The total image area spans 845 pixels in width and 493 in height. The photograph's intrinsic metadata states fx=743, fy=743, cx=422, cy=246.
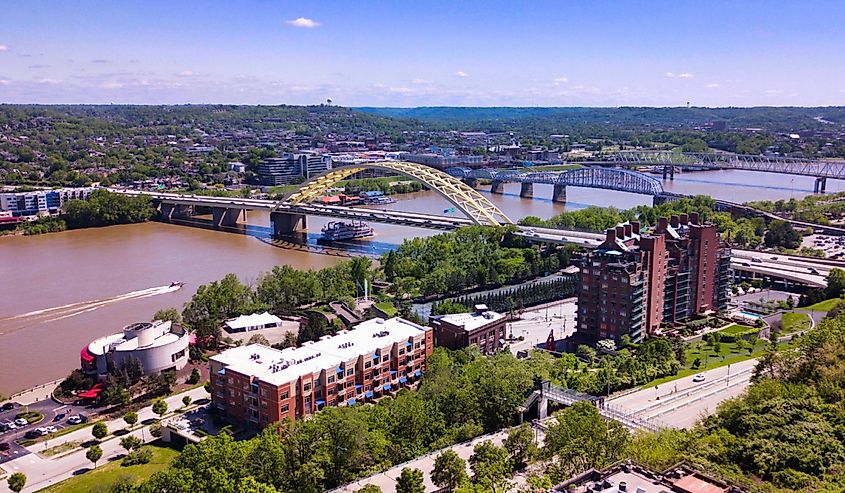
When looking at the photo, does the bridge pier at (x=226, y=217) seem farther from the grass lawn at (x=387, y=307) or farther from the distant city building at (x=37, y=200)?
the grass lawn at (x=387, y=307)

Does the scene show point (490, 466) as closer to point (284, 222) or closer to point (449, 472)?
point (449, 472)

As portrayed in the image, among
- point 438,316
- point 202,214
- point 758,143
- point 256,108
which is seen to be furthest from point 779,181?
point 256,108

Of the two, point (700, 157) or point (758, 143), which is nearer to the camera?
point (700, 157)

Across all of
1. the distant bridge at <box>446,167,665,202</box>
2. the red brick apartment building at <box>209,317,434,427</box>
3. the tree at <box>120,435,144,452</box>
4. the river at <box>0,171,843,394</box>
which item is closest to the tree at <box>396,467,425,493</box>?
the red brick apartment building at <box>209,317,434,427</box>

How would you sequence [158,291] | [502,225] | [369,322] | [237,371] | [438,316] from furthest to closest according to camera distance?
[502,225]
[158,291]
[438,316]
[369,322]
[237,371]

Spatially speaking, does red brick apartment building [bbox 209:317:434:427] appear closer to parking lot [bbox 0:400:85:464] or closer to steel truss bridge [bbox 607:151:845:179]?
parking lot [bbox 0:400:85:464]

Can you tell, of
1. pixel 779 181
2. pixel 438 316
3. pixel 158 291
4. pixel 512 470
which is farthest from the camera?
pixel 779 181

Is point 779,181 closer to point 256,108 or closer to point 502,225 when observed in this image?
point 502,225
